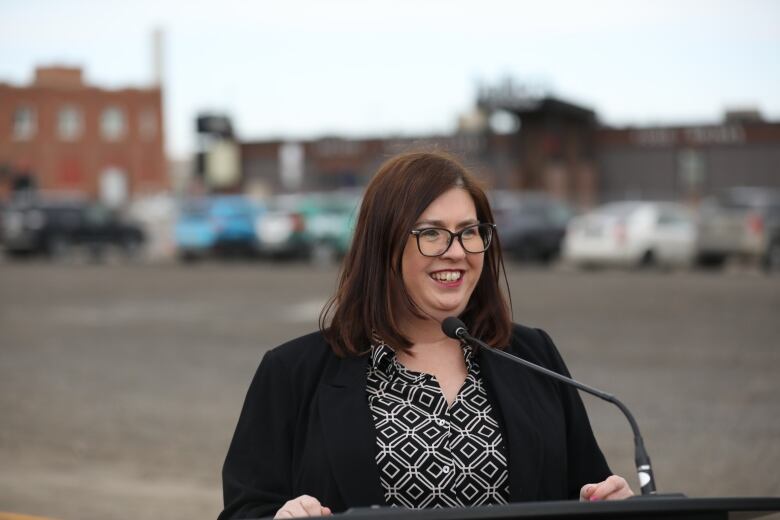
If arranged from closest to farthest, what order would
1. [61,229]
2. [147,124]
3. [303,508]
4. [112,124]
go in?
[303,508]
[61,229]
[112,124]
[147,124]

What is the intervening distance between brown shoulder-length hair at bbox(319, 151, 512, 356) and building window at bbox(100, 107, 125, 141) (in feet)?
245

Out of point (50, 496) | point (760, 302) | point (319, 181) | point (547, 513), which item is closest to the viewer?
point (547, 513)

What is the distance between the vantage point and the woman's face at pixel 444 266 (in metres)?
2.93

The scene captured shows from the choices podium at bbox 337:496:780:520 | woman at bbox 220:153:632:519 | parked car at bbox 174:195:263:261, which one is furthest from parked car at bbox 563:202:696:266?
podium at bbox 337:496:780:520

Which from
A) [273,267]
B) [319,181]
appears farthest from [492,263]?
[319,181]

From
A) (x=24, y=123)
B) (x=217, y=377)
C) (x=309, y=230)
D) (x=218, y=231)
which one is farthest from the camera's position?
(x=24, y=123)

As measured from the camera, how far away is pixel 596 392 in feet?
8.38

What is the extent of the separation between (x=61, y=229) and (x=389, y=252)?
3219 centimetres

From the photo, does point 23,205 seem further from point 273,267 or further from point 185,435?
A: point 185,435

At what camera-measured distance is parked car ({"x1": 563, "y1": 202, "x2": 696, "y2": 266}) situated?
2623 centimetres

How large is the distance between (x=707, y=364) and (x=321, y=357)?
9830mm

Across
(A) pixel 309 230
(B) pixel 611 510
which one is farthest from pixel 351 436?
(A) pixel 309 230

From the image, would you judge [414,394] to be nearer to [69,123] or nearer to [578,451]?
[578,451]

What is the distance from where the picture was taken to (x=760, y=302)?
18.4 meters
